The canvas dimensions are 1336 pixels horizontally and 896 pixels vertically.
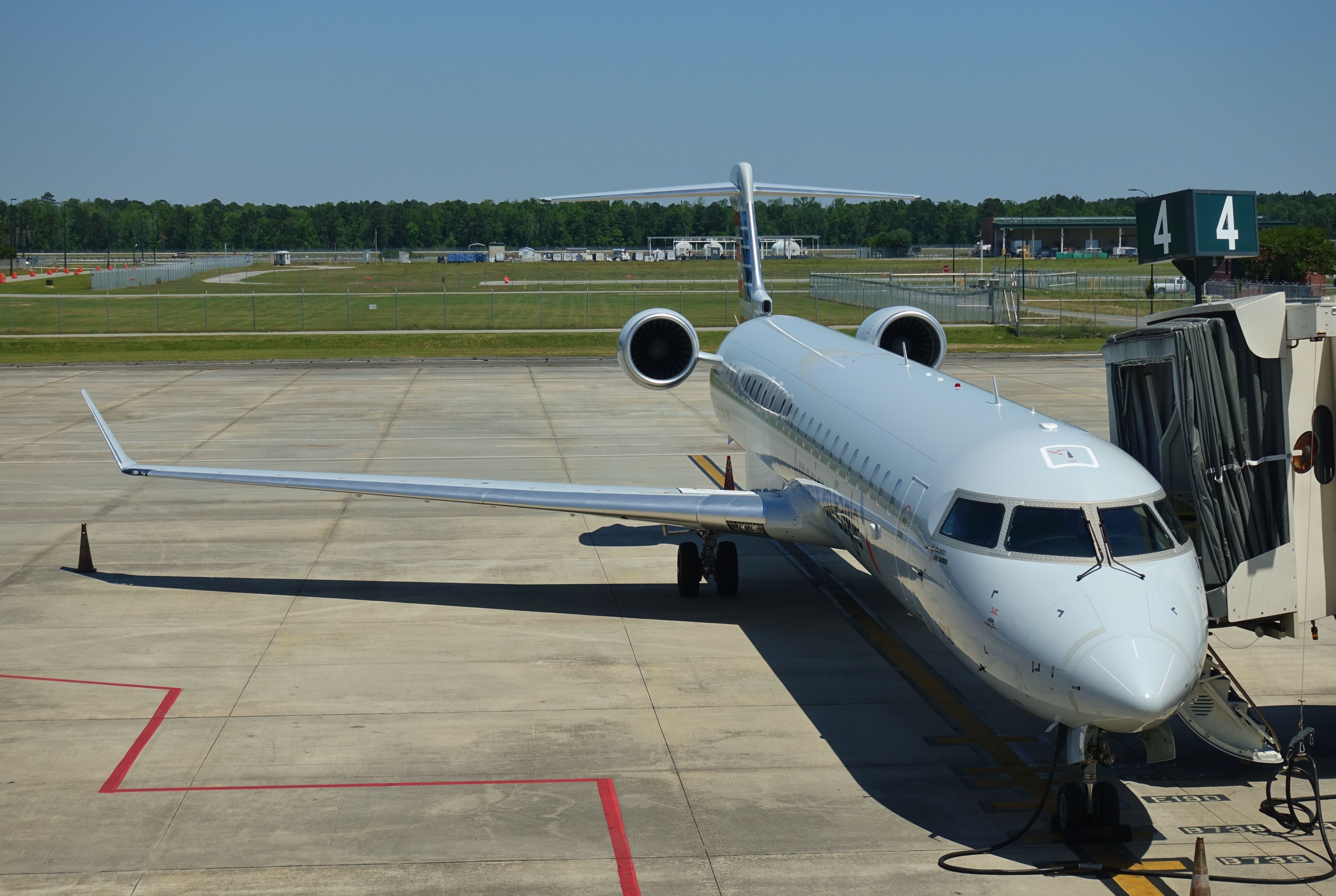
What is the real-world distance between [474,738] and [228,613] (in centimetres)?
622

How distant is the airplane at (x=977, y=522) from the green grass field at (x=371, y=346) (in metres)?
36.7

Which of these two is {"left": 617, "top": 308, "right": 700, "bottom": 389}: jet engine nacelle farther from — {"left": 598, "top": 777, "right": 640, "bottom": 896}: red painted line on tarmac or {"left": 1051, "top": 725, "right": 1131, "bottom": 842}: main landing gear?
{"left": 1051, "top": 725, "right": 1131, "bottom": 842}: main landing gear

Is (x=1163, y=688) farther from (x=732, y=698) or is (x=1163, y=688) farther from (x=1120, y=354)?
(x=732, y=698)

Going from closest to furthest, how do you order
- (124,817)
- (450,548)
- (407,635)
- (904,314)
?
(124,817) < (407,635) < (450,548) < (904,314)

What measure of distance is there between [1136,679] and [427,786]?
625 centimetres

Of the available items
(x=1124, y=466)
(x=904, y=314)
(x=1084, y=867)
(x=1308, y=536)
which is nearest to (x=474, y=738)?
(x=1084, y=867)

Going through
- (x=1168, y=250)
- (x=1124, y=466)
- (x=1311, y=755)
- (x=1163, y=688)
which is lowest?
(x=1311, y=755)

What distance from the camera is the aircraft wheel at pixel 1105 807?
10.2 metres

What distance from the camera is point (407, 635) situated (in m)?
16.2

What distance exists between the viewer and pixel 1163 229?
13953 mm

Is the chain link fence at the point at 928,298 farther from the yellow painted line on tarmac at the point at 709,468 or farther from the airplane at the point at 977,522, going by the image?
the airplane at the point at 977,522

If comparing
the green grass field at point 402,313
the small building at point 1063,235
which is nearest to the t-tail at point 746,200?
the green grass field at point 402,313

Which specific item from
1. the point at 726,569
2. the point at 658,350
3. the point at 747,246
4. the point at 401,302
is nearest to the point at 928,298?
the point at 401,302

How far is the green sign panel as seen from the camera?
1334 cm
